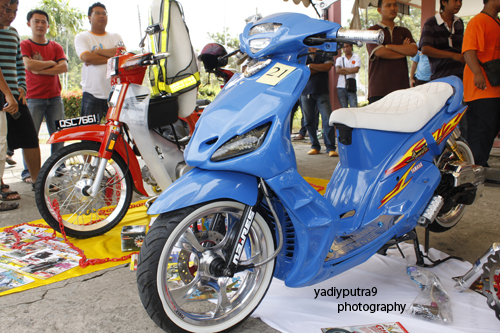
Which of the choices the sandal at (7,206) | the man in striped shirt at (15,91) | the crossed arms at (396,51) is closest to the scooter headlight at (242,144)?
the crossed arms at (396,51)

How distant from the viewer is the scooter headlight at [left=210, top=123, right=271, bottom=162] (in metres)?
1.34

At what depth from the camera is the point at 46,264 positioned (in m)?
2.24

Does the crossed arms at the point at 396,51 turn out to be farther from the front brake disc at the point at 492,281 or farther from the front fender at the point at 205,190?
the front fender at the point at 205,190

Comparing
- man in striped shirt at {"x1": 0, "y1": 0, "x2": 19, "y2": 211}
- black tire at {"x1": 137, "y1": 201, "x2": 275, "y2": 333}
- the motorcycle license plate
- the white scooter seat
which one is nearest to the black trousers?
the white scooter seat

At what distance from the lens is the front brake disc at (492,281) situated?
1.50 meters

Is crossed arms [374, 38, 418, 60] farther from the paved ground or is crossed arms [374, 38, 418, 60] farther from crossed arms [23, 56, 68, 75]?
crossed arms [23, 56, 68, 75]

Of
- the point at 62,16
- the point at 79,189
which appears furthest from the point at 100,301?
the point at 62,16

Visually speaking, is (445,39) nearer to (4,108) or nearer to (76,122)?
(76,122)

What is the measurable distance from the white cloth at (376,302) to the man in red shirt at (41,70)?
11.0 ft

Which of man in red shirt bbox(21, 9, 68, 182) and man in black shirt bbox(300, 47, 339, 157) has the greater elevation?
man in red shirt bbox(21, 9, 68, 182)

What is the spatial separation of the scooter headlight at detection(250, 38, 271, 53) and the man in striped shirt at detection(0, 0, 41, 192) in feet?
9.99

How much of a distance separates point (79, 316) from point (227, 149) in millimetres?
1037

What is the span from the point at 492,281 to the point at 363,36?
109 cm

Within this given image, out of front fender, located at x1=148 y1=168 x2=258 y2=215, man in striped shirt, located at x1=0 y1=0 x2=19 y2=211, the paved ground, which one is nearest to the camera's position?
front fender, located at x1=148 y1=168 x2=258 y2=215
